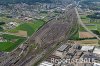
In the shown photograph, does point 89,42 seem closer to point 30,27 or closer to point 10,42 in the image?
point 10,42

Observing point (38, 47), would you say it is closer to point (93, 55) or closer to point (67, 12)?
point (93, 55)

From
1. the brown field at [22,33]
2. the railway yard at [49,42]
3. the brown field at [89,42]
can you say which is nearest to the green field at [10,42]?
the railway yard at [49,42]

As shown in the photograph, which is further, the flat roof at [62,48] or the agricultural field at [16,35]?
the agricultural field at [16,35]

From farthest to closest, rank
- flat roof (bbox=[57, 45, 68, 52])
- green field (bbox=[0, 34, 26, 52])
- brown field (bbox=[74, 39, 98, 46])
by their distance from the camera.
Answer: brown field (bbox=[74, 39, 98, 46]) < green field (bbox=[0, 34, 26, 52]) < flat roof (bbox=[57, 45, 68, 52])

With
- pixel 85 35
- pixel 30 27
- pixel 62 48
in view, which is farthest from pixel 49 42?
pixel 30 27

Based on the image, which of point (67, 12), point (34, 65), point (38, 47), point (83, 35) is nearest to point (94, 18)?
point (67, 12)

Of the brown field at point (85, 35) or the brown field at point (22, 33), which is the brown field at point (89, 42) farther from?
the brown field at point (22, 33)

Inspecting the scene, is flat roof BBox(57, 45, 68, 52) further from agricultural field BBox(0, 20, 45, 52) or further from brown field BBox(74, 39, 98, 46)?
agricultural field BBox(0, 20, 45, 52)

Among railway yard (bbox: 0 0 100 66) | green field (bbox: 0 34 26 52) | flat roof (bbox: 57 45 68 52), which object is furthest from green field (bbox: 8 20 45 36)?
flat roof (bbox: 57 45 68 52)
